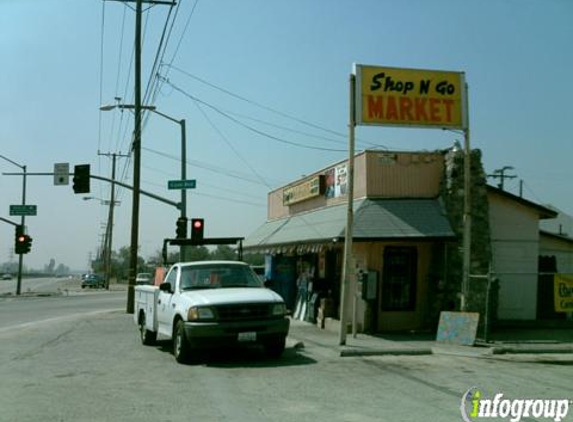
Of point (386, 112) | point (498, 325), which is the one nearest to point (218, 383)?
point (386, 112)

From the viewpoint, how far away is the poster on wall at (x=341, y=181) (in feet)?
66.9

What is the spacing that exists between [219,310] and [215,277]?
65.0 inches

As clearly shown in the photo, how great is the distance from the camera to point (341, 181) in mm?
20812

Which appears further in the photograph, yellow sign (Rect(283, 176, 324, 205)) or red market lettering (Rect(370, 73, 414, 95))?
yellow sign (Rect(283, 176, 324, 205))

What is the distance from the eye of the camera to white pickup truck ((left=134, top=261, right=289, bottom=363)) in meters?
12.7

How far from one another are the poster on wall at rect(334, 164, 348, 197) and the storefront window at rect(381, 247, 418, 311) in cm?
272

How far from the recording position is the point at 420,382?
1091 centimetres

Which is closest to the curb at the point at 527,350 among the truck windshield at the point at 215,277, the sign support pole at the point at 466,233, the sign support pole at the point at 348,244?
the sign support pole at the point at 466,233

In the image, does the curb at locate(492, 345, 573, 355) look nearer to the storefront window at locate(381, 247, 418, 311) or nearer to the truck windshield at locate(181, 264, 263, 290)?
the storefront window at locate(381, 247, 418, 311)

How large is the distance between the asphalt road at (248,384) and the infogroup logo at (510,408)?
0.61 feet

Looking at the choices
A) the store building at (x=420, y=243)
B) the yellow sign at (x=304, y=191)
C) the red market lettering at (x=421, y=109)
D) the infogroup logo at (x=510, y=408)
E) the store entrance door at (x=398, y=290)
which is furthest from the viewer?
the yellow sign at (x=304, y=191)

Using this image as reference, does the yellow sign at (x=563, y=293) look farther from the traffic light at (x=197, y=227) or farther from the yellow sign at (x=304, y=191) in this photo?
the traffic light at (x=197, y=227)

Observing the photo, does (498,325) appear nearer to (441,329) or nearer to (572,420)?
(441,329)

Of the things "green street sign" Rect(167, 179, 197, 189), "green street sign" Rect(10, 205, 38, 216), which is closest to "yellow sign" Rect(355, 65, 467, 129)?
"green street sign" Rect(167, 179, 197, 189)
